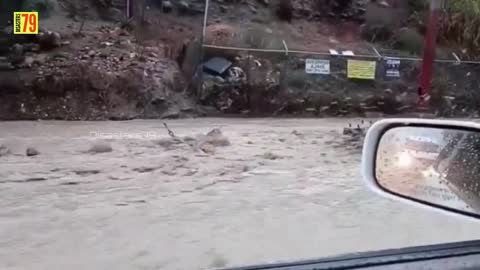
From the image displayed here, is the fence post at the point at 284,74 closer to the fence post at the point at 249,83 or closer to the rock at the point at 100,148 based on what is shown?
the fence post at the point at 249,83

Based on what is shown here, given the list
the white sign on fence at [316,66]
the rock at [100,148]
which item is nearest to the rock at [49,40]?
the rock at [100,148]

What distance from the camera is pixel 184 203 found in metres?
3.11

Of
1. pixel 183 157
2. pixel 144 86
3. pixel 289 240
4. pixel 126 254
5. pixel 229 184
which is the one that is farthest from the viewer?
pixel 144 86

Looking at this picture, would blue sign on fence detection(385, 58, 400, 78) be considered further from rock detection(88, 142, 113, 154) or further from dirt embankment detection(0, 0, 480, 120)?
rock detection(88, 142, 113, 154)

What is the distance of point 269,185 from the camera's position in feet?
11.6

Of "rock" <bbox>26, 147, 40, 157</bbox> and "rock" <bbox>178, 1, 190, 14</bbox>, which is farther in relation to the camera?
"rock" <bbox>178, 1, 190, 14</bbox>

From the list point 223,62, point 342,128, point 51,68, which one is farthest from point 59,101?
point 342,128

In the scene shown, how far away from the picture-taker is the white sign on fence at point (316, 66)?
255 inches

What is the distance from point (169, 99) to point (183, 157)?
1.88 meters

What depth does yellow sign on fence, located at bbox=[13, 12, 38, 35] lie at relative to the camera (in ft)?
17.4

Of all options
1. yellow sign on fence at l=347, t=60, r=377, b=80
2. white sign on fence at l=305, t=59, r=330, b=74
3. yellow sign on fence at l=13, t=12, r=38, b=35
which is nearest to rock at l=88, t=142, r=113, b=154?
yellow sign on fence at l=13, t=12, r=38, b=35

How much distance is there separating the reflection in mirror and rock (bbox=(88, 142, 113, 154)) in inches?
134

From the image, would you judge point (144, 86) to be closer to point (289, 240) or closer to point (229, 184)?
point (229, 184)

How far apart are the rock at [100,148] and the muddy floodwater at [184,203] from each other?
0.17ft
